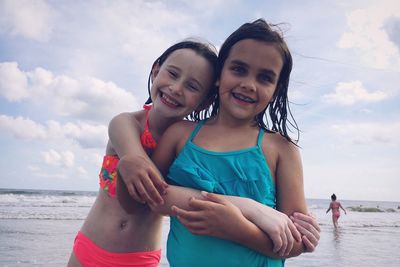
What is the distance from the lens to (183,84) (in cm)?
219

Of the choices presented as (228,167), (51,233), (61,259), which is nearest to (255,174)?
(228,167)

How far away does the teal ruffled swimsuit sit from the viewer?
1.71 meters

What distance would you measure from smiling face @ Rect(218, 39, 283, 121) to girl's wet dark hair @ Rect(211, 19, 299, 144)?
0.04m

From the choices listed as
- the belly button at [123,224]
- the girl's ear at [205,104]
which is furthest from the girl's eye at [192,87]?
the belly button at [123,224]

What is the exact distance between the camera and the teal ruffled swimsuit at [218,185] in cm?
171

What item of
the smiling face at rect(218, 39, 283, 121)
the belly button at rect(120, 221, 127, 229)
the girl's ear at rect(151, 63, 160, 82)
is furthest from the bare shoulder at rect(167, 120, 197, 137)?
the belly button at rect(120, 221, 127, 229)

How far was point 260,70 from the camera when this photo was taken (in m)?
1.92

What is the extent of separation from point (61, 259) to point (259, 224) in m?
5.11

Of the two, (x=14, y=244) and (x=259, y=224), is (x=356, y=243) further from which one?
(x=259, y=224)

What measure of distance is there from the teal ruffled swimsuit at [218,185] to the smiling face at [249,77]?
0.67ft

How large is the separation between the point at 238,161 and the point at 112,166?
0.89 meters

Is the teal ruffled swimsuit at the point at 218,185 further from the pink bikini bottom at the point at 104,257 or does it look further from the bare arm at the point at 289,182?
the pink bikini bottom at the point at 104,257

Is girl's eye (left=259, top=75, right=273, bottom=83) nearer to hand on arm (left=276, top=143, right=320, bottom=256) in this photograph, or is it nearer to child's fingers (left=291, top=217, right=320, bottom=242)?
hand on arm (left=276, top=143, right=320, bottom=256)

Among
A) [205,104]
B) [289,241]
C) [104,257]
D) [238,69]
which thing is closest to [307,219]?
[289,241]
